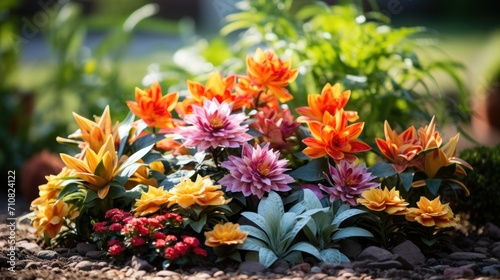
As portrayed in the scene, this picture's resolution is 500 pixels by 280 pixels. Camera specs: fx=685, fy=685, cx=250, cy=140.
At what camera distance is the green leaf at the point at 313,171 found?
8.43ft

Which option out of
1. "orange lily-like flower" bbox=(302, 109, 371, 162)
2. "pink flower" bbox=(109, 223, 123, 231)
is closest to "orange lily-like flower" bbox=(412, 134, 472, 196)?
"orange lily-like flower" bbox=(302, 109, 371, 162)

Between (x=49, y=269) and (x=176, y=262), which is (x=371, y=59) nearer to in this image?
(x=176, y=262)

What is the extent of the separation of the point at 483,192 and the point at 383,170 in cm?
64

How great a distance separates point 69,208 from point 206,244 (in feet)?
2.13

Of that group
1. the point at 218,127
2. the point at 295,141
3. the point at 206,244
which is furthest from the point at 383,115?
the point at 206,244

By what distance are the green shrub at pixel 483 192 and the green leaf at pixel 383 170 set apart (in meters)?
0.55

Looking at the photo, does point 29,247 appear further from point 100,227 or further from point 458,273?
point 458,273

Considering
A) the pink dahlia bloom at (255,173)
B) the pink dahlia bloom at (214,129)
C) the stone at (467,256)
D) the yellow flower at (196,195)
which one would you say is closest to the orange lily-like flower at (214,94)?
the pink dahlia bloom at (214,129)

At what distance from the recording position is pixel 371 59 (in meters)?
3.33

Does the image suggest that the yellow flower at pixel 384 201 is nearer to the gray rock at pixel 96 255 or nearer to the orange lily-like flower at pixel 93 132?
the gray rock at pixel 96 255

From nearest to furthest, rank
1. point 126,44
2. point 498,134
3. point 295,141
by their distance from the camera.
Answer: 1. point 295,141
2. point 126,44
3. point 498,134

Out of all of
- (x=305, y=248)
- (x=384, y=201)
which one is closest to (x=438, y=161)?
(x=384, y=201)

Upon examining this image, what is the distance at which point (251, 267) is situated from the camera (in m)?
2.21

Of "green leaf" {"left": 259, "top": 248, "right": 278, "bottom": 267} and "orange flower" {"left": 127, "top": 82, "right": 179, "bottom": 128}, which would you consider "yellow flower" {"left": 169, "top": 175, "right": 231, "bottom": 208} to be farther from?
"orange flower" {"left": 127, "top": 82, "right": 179, "bottom": 128}
